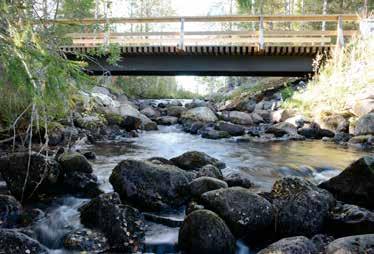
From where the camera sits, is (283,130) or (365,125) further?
(283,130)

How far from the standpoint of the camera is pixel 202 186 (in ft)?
16.9

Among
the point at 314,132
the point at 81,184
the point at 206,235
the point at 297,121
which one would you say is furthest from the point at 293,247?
the point at 297,121

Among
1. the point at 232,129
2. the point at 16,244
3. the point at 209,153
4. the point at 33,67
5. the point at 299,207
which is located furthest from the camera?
the point at 232,129

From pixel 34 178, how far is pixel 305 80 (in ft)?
47.3

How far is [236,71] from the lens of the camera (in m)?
15.4

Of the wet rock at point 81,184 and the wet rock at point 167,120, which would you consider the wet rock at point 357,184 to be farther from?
the wet rock at point 167,120

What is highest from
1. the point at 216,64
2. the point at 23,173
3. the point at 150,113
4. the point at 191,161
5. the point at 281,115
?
the point at 216,64

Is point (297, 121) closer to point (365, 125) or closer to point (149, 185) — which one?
point (365, 125)

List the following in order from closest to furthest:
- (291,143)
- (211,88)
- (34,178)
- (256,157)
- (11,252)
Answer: (11,252), (34,178), (256,157), (291,143), (211,88)

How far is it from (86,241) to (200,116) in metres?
11.7

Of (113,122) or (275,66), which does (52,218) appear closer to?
(113,122)

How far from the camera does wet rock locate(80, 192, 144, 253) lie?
165 inches

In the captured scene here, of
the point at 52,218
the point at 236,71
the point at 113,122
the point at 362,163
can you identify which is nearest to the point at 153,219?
the point at 52,218

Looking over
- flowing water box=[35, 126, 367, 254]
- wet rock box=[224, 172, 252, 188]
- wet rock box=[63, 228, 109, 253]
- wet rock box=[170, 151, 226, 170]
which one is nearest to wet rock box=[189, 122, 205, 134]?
flowing water box=[35, 126, 367, 254]
